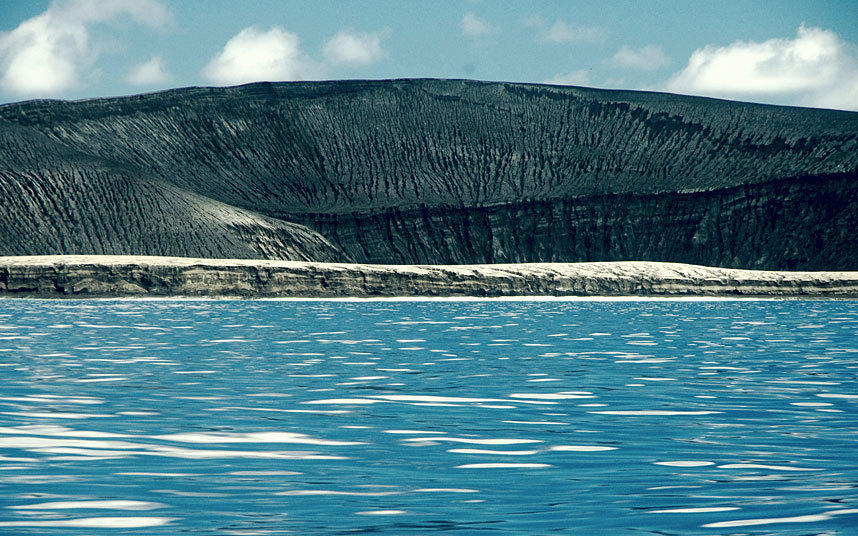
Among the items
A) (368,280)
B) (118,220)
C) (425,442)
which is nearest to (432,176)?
(118,220)

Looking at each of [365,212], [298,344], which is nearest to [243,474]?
[298,344]

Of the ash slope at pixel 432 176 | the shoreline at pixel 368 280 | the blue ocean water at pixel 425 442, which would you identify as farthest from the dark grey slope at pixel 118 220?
the blue ocean water at pixel 425 442

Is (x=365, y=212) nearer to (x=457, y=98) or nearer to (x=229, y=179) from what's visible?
(x=229, y=179)

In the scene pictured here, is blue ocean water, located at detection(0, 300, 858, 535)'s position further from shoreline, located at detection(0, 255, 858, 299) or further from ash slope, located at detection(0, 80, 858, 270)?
ash slope, located at detection(0, 80, 858, 270)

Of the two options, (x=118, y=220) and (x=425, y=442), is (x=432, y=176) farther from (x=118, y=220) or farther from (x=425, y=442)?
(x=425, y=442)

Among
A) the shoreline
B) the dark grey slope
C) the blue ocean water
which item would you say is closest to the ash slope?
the dark grey slope

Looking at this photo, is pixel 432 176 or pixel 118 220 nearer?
pixel 118 220
